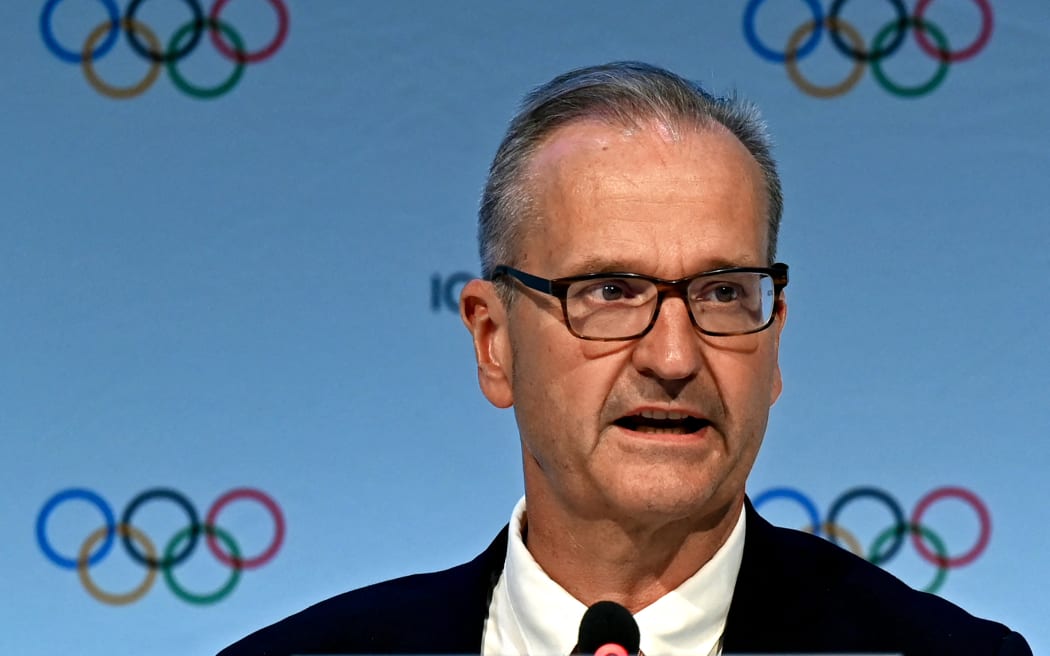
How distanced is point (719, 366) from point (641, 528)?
18 centimetres

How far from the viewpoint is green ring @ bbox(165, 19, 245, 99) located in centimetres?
276

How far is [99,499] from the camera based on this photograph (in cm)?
263

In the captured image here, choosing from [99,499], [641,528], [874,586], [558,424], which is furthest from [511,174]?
[99,499]

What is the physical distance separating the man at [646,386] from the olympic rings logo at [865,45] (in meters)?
1.38

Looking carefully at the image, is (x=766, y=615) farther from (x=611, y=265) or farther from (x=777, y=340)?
(x=611, y=265)

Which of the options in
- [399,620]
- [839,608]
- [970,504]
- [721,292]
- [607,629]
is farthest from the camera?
[970,504]

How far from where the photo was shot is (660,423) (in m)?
1.21

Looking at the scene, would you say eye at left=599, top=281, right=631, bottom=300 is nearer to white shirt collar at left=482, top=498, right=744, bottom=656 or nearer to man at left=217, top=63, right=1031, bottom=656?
man at left=217, top=63, right=1031, bottom=656

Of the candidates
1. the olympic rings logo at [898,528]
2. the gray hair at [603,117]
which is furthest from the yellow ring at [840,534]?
the gray hair at [603,117]

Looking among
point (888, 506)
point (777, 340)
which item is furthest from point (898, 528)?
point (777, 340)

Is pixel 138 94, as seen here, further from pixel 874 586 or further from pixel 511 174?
pixel 874 586

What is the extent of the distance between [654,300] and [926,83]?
1.71 m

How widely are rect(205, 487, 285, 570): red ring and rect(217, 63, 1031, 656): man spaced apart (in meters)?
1.15

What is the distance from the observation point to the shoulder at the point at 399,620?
143 cm
